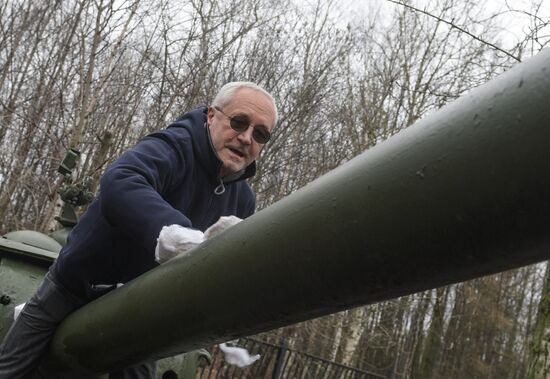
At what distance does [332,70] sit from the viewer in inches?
569

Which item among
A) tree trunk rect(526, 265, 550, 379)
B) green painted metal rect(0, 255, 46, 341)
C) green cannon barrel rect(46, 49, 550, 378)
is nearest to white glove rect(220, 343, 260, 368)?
green painted metal rect(0, 255, 46, 341)

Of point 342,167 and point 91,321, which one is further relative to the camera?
point 91,321

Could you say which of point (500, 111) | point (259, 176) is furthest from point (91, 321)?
point (259, 176)

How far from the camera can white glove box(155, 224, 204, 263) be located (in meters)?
1.56

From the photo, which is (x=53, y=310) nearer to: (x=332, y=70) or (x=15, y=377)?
(x=15, y=377)

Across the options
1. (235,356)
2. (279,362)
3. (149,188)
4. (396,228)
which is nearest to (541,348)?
(235,356)

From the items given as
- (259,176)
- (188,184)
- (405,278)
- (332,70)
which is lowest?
(405,278)

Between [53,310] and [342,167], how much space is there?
1.41 meters

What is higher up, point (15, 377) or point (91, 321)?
point (91, 321)

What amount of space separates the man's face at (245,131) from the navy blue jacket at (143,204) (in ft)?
0.11

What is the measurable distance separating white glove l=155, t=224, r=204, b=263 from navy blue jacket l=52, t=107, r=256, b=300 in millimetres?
100

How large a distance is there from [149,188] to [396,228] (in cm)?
102

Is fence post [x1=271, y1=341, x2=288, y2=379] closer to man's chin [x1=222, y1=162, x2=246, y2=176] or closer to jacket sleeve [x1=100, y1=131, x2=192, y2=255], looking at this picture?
man's chin [x1=222, y1=162, x2=246, y2=176]

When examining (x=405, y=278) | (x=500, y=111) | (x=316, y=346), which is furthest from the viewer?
(x=316, y=346)
